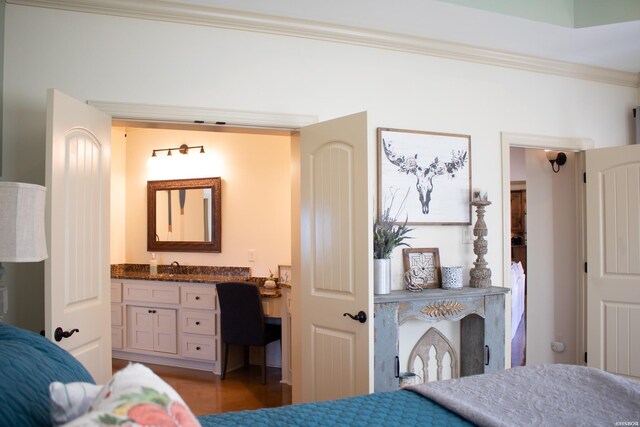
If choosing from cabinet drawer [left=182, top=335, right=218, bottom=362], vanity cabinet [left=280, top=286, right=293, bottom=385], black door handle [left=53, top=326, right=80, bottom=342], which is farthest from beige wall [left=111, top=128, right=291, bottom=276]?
black door handle [left=53, top=326, right=80, bottom=342]

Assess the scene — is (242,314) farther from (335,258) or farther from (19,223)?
(19,223)

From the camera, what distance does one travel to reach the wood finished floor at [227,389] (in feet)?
12.3

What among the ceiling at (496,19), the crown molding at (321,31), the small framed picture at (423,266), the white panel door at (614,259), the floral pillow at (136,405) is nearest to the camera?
the floral pillow at (136,405)

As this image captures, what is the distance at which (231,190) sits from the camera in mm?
5188

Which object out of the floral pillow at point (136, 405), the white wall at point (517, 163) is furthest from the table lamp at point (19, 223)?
the white wall at point (517, 163)

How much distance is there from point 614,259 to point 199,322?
3.73 metres

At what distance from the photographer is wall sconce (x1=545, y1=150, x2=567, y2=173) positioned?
4.28m

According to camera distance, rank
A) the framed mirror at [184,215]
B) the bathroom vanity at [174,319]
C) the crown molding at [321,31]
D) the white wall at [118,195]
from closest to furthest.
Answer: the crown molding at [321,31]
the bathroom vanity at [174,319]
the framed mirror at [184,215]
the white wall at [118,195]

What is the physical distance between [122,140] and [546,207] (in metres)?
4.73

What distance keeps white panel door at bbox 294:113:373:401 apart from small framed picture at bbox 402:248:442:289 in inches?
26.4

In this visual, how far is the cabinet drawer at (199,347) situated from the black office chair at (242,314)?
0.39 meters

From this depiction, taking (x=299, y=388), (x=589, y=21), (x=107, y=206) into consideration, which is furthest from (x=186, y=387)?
(x=589, y=21)

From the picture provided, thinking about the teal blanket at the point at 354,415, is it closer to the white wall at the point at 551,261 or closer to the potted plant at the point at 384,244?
the potted plant at the point at 384,244

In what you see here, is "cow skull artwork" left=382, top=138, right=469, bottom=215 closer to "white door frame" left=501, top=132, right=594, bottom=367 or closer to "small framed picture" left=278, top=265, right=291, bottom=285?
"white door frame" left=501, top=132, right=594, bottom=367
